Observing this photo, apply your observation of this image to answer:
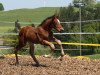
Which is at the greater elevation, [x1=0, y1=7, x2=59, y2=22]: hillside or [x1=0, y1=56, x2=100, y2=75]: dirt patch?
[x1=0, y1=56, x2=100, y2=75]: dirt patch

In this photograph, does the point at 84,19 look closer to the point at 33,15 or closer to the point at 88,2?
the point at 88,2

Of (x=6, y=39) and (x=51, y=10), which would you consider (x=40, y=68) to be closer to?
(x=6, y=39)

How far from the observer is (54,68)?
12031 millimetres

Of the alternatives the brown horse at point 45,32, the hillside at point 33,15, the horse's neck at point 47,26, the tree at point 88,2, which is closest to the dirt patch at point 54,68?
the brown horse at point 45,32

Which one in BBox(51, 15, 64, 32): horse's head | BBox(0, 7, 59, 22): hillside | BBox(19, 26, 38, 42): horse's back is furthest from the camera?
BBox(0, 7, 59, 22): hillside

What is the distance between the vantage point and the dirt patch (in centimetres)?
1109

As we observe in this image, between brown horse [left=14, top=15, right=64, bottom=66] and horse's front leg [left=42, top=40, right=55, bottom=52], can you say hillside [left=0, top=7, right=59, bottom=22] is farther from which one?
horse's front leg [left=42, top=40, right=55, bottom=52]

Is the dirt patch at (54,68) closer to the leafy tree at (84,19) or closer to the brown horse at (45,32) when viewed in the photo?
the brown horse at (45,32)

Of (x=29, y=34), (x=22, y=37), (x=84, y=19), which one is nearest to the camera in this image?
(x=29, y=34)

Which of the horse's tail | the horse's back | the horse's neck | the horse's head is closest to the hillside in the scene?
the horse's tail

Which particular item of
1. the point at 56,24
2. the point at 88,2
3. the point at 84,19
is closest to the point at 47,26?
the point at 56,24

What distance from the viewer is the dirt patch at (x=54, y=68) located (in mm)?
11094

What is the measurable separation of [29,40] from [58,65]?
1.17m

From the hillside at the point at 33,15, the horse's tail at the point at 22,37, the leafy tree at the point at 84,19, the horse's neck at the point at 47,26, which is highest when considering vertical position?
the horse's neck at the point at 47,26
